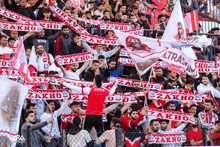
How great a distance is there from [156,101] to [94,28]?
3795mm

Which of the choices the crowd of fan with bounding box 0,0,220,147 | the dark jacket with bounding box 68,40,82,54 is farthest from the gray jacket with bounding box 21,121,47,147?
the dark jacket with bounding box 68,40,82,54

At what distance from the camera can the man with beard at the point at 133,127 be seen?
10641 mm

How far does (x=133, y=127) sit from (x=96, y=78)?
138 centimetres

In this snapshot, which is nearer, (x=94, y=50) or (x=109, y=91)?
(x=109, y=91)

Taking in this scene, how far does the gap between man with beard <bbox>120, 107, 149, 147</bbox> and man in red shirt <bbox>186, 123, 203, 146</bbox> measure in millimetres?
1060

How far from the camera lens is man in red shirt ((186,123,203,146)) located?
11.4 m

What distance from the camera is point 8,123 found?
8.01 m

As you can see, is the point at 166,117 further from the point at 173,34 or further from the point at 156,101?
the point at 173,34

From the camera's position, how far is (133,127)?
439 inches

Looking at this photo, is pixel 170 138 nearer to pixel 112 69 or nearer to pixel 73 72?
pixel 73 72

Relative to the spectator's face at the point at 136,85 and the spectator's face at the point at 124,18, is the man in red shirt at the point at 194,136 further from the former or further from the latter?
the spectator's face at the point at 124,18

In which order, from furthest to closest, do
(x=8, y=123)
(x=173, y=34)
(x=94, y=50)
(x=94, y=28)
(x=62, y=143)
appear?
(x=94, y=28)
(x=94, y=50)
(x=173, y=34)
(x=62, y=143)
(x=8, y=123)

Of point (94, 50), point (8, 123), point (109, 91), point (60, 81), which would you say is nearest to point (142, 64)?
point (109, 91)

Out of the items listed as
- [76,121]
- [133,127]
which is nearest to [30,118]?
[76,121]
